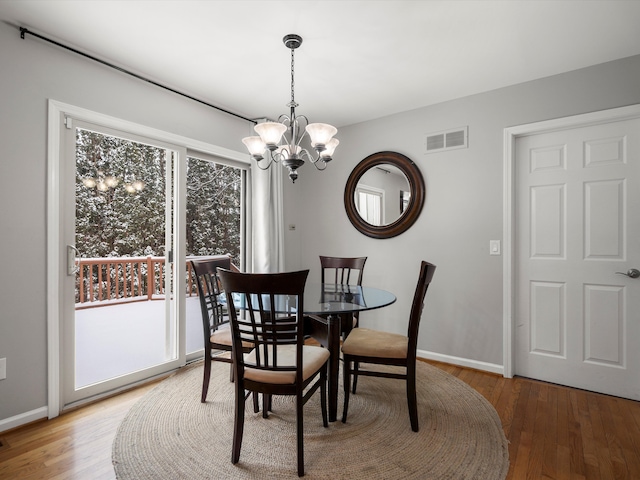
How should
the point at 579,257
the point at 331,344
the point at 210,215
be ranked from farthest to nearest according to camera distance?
the point at 210,215 → the point at 579,257 → the point at 331,344

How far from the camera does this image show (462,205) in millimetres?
3164

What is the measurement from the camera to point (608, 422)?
2168 millimetres

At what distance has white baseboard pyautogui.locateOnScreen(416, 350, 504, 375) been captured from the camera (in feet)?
9.79

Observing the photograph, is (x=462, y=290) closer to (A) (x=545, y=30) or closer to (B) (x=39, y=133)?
(A) (x=545, y=30)

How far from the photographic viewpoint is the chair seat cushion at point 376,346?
7.02 ft

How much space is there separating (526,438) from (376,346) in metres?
1.00

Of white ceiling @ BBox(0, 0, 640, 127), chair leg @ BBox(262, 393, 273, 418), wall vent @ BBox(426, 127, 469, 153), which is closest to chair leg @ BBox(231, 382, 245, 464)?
chair leg @ BBox(262, 393, 273, 418)

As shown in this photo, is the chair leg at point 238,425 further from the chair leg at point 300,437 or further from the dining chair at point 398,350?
the dining chair at point 398,350

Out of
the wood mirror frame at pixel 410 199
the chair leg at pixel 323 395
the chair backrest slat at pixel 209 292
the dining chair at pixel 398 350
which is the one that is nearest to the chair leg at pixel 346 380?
the dining chair at pixel 398 350

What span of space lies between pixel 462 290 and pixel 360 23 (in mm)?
2361

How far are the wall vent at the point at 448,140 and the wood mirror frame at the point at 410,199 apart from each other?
0.82 ft

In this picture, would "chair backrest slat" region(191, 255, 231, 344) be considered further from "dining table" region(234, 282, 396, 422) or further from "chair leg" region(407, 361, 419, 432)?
"chair leg" region(407, 361, 419, 432)

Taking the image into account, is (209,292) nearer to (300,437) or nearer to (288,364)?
(288,364)

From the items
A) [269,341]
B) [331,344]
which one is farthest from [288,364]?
[331,344]
